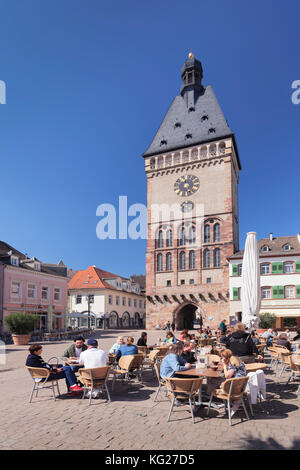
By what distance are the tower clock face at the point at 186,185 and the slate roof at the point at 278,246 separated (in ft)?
30.9

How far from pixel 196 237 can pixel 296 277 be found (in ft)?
38.2

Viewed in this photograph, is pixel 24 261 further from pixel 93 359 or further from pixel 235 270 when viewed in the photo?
pixel 93 359

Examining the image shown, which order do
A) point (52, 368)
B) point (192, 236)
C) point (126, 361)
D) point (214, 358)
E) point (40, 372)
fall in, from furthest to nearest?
point (192, 236)
point (126, 361)
point (214, 358)
point (52, 368)
point (40, 372)

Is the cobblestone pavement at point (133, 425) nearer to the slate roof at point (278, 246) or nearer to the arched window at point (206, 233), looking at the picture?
the slate roof at point (278, 246)

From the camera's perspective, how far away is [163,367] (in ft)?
22.6

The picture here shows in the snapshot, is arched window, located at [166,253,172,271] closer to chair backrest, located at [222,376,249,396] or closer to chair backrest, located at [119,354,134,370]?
chair backrest, located at [119,354,134,370]

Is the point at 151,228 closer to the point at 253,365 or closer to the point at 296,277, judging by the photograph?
the point at 296,277

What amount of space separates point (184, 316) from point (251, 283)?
103ft

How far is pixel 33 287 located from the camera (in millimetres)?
35406

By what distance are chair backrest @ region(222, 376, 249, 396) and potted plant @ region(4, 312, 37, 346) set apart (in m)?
18.6

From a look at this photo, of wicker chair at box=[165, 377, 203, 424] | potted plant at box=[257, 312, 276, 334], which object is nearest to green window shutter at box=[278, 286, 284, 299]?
potted plant at box=[257, 312, 276, 334]

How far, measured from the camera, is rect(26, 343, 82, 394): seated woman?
25.2ft

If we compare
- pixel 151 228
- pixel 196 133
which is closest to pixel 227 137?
pixel 196 133

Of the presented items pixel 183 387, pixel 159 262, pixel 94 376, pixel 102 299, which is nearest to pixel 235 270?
pixel 159 262
